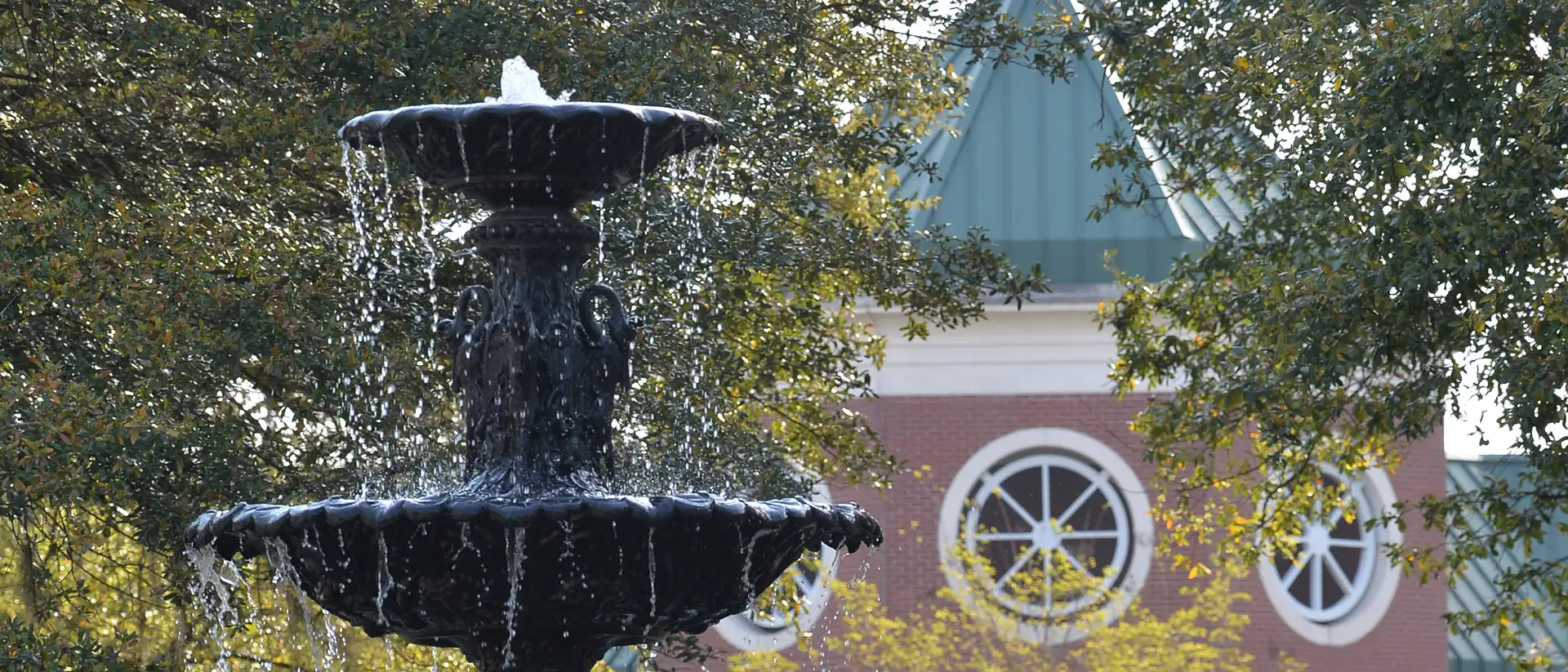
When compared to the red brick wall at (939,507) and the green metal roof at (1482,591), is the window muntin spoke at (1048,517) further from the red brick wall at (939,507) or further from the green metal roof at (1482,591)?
the green metal roof at (1482,591)

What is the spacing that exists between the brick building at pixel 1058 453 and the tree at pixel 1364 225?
1106 cm

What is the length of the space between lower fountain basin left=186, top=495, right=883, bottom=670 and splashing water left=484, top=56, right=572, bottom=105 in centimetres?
123

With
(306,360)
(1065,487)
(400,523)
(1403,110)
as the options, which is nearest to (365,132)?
(400,523)

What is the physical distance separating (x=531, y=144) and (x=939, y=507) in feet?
63.4

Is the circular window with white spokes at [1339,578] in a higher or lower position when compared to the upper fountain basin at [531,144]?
lower

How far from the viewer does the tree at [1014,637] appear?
23438 mm

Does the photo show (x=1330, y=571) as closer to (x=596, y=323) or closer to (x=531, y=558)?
(x=596, y=323)

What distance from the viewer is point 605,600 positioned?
586cm

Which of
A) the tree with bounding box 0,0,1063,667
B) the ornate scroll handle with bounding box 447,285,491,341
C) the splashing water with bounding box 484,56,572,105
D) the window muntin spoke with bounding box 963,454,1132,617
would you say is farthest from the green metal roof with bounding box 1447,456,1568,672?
the ornate scroll handle with bounding box 447,285,491,341

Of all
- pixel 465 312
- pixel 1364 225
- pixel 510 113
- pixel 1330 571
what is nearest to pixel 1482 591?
pixel 1330 571

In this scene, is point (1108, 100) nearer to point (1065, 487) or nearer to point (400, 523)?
point (1065, 487)

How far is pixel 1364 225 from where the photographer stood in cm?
1108

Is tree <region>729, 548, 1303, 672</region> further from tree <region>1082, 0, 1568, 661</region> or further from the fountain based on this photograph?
the fountain

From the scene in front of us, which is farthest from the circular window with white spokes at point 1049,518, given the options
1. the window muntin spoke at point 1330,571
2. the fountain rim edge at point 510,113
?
the fountain rim edge at point 510,113
